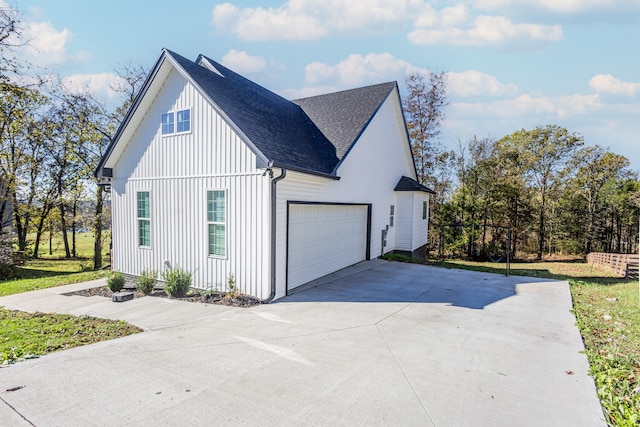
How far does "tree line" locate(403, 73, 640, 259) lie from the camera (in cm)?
2073

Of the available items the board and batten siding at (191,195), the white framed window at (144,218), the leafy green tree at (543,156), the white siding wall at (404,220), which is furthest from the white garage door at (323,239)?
the leafy green tree at (543,156)

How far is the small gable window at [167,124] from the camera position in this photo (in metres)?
8.96

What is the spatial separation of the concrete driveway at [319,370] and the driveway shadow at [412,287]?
1.36 ft

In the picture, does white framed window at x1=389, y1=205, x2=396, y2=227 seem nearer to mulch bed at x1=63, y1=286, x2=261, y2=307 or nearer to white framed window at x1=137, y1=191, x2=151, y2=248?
mulch bed at x1=63, y1=286, x2=261, y2=307

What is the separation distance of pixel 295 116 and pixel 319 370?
32.1 ft

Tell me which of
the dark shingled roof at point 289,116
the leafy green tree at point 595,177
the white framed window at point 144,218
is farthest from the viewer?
the leafy green tree at point 595,177

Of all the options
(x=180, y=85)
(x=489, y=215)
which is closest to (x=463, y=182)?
(x=489, y=215)

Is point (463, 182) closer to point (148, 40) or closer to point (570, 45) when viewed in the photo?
point (570, 45)

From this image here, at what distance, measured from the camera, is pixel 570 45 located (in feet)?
33.6

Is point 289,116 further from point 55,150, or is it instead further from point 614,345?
point 55,150

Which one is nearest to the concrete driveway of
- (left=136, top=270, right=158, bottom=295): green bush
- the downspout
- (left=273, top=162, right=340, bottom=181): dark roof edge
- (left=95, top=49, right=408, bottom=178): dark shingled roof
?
the downspout

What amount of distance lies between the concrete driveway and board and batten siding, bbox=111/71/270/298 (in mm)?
1416

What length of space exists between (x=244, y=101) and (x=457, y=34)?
7.04 meters

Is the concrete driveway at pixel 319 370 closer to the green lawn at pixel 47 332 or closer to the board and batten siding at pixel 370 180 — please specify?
the green lawn at pixel 47 332
